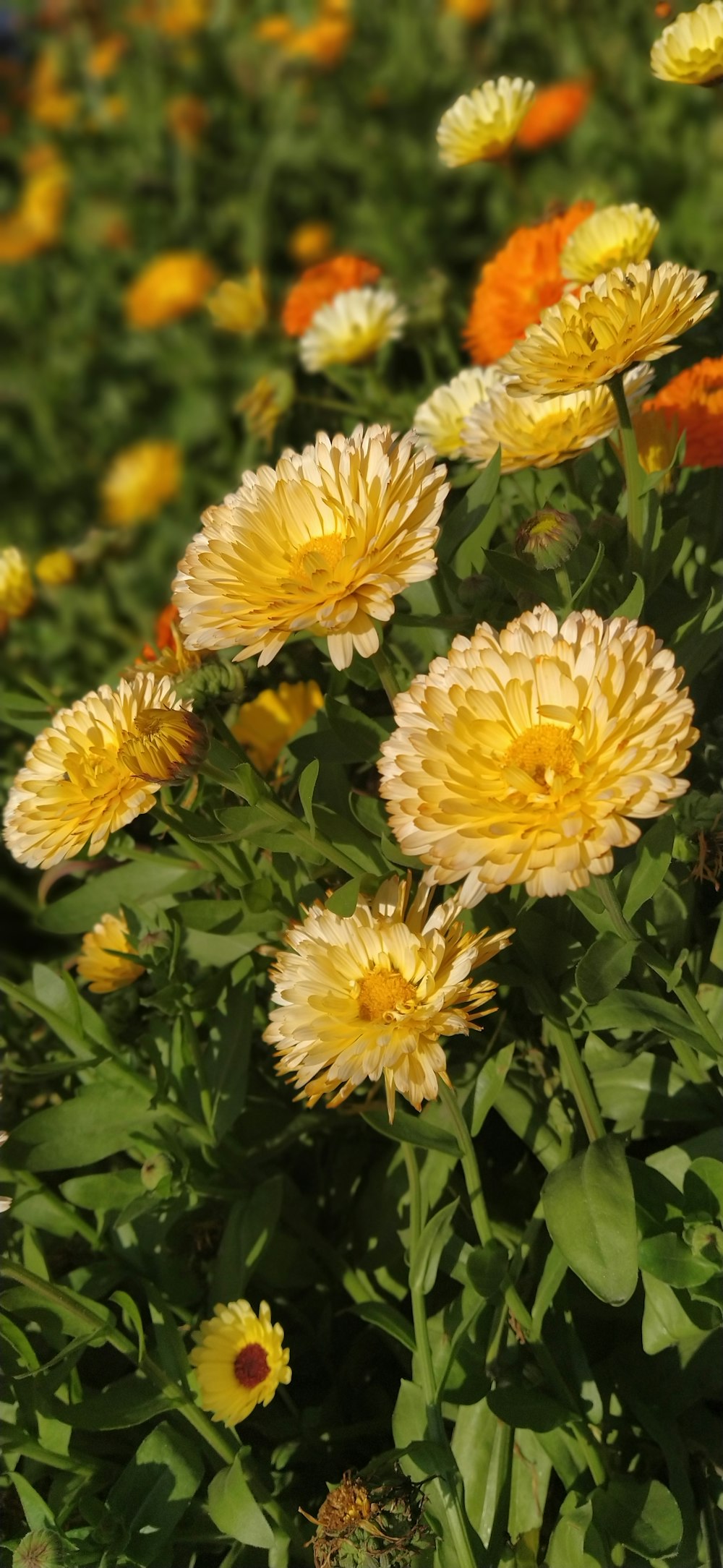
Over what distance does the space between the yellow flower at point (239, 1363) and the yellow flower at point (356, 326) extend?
1359 millimetres

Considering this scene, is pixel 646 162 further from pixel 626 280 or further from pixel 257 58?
pixel 626 280

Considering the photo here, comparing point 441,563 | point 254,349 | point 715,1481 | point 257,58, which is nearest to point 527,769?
point 441,563

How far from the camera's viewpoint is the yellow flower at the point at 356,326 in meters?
1.94

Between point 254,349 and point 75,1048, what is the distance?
9.18 ft

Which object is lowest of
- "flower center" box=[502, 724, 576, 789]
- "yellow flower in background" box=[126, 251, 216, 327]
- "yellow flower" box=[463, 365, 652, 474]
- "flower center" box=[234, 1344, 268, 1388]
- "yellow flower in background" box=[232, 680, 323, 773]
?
"flower center" box=[234, 1344, 268, 1388]

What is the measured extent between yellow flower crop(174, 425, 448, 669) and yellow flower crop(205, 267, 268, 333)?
4.37 ft

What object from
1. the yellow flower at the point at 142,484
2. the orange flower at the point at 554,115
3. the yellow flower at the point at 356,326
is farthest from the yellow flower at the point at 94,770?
the orange flower at the point at 554,115

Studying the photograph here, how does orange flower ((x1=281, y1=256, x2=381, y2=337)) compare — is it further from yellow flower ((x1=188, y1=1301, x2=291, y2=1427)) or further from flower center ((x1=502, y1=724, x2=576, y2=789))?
yellow flower ((x1=188, y1=1301, x2=291, y2=1427))

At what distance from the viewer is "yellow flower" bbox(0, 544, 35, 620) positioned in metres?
1.98

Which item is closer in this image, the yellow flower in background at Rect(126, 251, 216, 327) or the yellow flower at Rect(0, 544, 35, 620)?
the yellow flower at Rect(0, 544, 35, 620)

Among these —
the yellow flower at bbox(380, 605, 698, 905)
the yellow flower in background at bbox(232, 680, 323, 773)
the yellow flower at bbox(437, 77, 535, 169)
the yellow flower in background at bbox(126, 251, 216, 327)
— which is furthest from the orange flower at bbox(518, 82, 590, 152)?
the yellow flower at bbox(380, 605, 698, 905)

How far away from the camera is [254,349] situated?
3.75 metres

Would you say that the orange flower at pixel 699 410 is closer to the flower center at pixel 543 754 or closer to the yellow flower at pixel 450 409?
the yellow flower at pixel 450 409

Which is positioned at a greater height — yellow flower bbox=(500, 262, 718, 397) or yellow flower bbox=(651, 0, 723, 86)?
yellow flower bbox=(651, 0, 723, 86)
